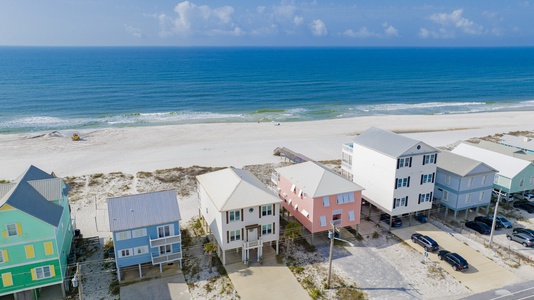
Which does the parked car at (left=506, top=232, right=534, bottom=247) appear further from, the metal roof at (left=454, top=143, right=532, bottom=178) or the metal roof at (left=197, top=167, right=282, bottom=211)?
the metal roof at (left=197, top=167, right=282, bottom=211)

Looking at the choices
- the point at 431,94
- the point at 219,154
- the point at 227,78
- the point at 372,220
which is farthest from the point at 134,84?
the point at 372,220

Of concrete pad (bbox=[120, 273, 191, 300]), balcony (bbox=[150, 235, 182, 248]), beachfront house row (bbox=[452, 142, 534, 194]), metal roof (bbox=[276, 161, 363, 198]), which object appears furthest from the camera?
beachfront house row (bbox=[452, 142, 534, 194])

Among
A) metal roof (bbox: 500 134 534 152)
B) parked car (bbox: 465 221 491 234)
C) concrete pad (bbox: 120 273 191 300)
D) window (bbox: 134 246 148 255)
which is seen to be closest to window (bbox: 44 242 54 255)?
Answer: window (bbox: 134 246 148 255)

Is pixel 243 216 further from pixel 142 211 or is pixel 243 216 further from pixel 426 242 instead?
pixel 426 242

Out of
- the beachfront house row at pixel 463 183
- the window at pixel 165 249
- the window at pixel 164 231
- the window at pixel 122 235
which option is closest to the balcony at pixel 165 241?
the window at pixel 164 231

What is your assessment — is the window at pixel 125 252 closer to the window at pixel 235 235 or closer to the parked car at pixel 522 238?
the window at pixel 235 235

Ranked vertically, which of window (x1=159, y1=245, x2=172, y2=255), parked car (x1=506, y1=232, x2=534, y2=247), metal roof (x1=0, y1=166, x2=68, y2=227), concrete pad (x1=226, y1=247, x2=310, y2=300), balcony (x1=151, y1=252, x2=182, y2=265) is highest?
metal roof (x1=0, y1=166, x2=68, y2=227)

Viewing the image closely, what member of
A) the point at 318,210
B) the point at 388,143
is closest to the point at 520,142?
the point at 388,143

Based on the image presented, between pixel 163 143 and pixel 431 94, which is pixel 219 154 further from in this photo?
pixel 431 94
